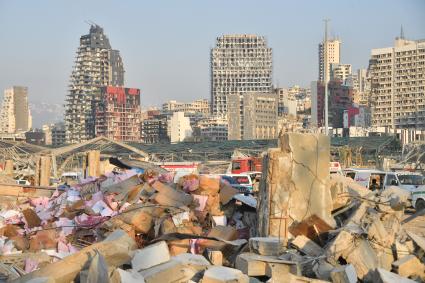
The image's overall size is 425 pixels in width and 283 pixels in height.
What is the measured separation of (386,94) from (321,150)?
478ft

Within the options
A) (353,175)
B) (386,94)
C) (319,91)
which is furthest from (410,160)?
(319,91)

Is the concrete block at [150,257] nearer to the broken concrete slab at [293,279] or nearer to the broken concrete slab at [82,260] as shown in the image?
the broken concrete slab at [82,260]

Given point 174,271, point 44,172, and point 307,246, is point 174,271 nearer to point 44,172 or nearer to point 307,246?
point 307,246

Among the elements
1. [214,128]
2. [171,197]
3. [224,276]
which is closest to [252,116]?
[214,128]

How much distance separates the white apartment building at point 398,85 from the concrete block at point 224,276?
456 feet

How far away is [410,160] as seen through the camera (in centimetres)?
3509

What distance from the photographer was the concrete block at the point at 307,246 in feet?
26.7

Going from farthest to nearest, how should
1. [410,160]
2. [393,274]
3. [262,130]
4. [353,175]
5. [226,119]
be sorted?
[226,119]
[262,130]
[410,160]
[353,175]
[393,274]

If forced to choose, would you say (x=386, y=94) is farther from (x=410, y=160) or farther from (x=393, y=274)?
(x=393, y=274)

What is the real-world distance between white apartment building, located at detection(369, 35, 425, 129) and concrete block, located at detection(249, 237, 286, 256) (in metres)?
138

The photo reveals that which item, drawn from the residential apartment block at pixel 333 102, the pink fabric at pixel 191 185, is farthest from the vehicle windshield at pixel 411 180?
the residential apartment block at pixel 333 102

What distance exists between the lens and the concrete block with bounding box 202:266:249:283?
23.0ft

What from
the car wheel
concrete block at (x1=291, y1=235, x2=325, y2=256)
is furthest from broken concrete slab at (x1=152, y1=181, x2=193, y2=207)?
the car wheel

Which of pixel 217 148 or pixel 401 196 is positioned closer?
pixel 401 196
